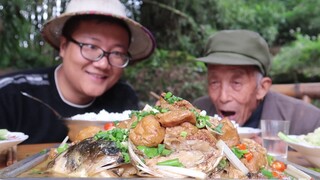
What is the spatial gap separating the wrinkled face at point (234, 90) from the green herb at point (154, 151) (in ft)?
4.78

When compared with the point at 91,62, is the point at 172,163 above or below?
below

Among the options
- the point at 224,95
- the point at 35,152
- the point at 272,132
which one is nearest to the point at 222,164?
the point at 272,132

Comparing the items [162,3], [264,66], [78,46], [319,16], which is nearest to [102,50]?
[78,46]

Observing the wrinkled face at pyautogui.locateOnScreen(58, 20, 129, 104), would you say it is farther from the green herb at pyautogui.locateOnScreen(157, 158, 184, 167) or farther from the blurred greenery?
the blurred greenery

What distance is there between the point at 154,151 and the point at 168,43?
5.83 m

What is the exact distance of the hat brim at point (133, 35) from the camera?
264cm

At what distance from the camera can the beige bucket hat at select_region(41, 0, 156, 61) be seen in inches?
101

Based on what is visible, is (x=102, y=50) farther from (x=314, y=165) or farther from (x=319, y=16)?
(x=319, y=16)

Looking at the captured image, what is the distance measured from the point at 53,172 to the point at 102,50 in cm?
147

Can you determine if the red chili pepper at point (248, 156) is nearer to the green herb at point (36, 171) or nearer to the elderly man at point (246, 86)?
the green herb at point (36, 171)

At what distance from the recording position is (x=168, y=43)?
6852 millimetres

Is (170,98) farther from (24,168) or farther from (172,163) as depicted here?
(24,168)

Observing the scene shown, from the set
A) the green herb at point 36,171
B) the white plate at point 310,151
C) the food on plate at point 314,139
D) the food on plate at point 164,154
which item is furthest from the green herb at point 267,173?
the green herb at point 36,171

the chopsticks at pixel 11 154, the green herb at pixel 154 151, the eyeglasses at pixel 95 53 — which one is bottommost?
the chopsticks at pixel 11 154
